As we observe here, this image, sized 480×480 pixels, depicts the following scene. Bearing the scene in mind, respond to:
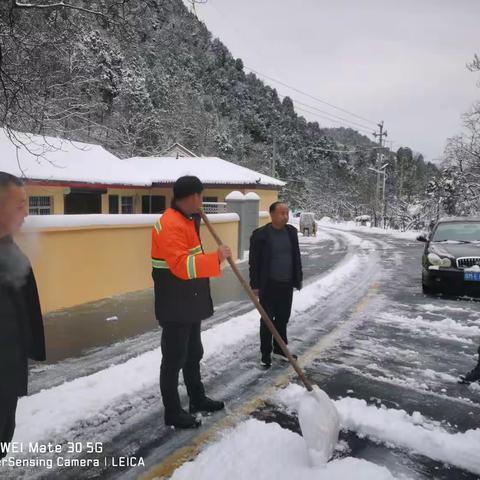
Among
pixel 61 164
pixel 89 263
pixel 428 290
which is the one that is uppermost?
pixel 61 164

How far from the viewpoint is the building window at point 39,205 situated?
15.0 meters

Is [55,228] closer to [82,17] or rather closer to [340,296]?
[82,17]

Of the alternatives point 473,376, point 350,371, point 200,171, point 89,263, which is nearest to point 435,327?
point 473,376

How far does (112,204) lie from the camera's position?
67.6 feet

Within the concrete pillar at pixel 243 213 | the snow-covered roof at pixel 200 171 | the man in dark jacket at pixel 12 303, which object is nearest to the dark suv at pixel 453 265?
the concrete pillar at pixel 243 213

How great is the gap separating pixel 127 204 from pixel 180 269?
20.4m

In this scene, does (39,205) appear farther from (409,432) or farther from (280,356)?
(409,432)

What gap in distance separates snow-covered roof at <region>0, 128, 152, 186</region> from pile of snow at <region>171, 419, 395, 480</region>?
10533 millimetres

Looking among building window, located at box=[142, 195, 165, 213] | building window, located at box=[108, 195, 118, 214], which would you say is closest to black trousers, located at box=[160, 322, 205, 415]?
building window, located at box=[108, 195, 118, 214]

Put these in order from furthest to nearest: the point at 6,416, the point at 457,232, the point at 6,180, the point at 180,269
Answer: the point at 457,232 < the point at 180,269 < the point at 6,416 < the point at 6,180

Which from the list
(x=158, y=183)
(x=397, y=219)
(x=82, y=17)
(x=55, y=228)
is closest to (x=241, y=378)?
(x=55, y=228)

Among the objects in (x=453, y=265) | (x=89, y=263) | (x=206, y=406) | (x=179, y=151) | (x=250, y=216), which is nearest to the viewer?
(x=206, y=406)

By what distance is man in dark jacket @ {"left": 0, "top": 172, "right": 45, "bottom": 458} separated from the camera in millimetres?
2113

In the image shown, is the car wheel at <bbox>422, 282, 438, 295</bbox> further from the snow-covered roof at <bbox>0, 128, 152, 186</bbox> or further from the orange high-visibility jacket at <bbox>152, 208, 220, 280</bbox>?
the snow-covered roof at <bbox>0, 128, 152, 186</bbox>
